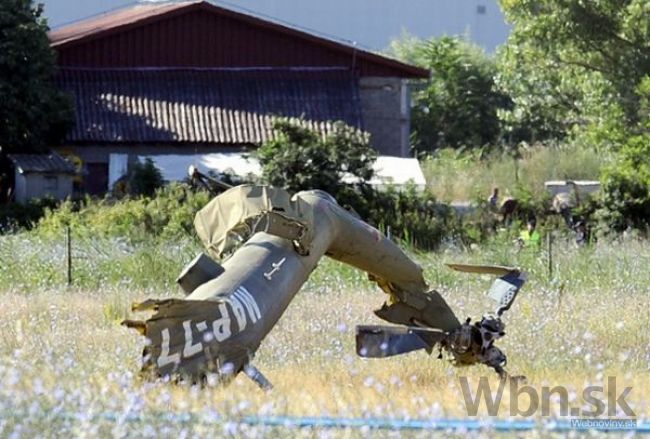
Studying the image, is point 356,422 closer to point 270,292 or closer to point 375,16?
point 270,292

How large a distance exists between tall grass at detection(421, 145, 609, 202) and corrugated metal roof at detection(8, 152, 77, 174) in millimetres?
8962

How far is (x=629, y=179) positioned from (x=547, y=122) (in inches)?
781

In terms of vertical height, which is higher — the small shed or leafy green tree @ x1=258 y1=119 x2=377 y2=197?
leafy green tree @ x1=258 y1=119 x2=377 y2=197

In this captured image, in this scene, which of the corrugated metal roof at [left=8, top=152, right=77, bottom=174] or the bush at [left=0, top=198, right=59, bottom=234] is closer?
the bush at [left=0, top=198, right=59, bottom=234]

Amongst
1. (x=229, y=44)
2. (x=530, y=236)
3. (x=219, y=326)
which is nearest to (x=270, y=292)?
(x=219, y=326)

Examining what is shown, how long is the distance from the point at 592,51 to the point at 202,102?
11.8m

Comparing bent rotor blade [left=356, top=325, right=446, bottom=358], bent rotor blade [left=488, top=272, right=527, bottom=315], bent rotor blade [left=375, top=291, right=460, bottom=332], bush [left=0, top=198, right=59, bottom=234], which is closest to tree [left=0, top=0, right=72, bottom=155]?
bush [left=0, top=198, right=59, bottom=234]

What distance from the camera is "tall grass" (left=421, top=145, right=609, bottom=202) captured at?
135 feet

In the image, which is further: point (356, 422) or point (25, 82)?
point (25, 82)

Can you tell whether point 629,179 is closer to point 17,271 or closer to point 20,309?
point 17,271

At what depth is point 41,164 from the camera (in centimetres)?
3784

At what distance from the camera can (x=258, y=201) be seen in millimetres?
11172

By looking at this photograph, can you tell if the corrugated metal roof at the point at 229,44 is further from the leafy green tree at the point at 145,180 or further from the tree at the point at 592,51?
the leafy green tree at the point at 145,180

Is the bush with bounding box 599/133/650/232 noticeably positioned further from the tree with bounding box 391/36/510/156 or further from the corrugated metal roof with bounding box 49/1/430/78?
the tree with bounding box 391/36/510/156
